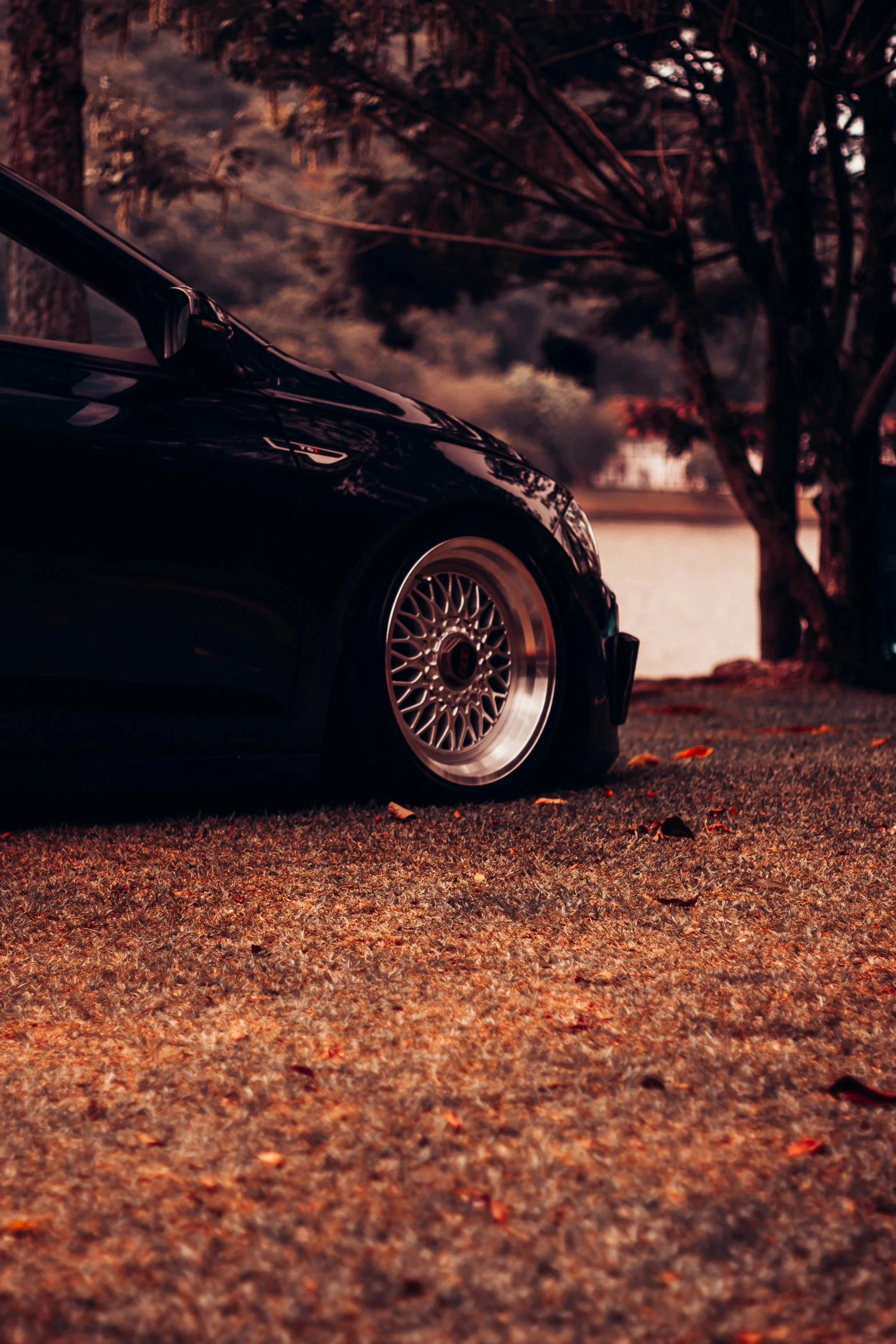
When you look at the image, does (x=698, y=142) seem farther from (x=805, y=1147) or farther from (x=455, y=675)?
(x=805, y=1147)

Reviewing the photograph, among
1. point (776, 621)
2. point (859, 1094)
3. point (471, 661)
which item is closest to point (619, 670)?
point (471, 661)

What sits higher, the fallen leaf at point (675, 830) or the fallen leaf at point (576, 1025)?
the fallen leaf at point (675, 830)

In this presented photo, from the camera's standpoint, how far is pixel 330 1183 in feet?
5.74

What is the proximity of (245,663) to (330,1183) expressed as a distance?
2.02 m

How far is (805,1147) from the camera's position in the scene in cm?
184

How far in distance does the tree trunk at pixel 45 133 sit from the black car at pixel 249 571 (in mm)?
4506

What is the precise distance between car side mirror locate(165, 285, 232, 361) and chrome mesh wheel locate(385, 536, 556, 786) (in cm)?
83

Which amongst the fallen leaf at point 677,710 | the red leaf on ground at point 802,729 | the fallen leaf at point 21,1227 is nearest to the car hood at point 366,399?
→ the fallen leaf at point 21,1227

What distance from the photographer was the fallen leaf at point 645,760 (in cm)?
513

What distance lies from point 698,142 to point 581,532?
6.88 metres

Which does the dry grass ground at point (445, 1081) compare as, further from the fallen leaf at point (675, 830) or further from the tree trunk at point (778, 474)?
the tree trunk at point (778, 474)

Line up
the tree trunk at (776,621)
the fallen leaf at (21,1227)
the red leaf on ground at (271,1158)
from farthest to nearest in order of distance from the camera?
the tree trunk at (776,621), the red leaf on ground at (271,1158), the fallen leaf at (21,1227)

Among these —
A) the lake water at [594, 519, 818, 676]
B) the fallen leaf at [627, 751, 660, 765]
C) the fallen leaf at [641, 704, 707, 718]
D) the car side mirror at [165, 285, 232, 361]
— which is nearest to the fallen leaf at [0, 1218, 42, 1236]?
the car side mirror at [165, 285, 232, 361]

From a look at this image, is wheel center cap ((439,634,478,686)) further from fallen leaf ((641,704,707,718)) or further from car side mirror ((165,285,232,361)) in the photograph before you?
fallen leaf ((641,704,707,718))
